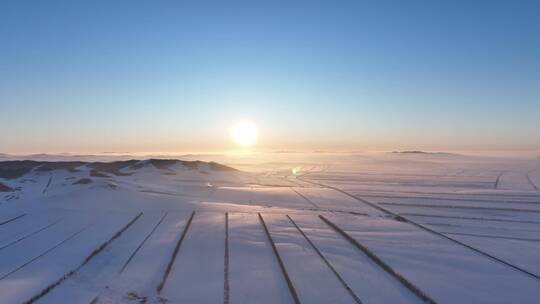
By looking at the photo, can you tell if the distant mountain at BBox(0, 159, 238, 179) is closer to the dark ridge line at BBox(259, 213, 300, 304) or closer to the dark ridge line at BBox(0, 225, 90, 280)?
the dark ridge line at BBox(0, 225, 90, 280)

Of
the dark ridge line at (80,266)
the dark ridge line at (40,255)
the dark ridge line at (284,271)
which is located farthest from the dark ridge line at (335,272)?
the dark ridge line at (40,255)

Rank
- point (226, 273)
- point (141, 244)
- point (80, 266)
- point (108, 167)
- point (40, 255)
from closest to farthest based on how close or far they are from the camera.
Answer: point (226, 273) < point (80, 266) < point (40, 255) < point (141, 244) < point (108, 167)

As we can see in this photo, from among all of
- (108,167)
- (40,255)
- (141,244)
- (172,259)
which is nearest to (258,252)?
(172,259)

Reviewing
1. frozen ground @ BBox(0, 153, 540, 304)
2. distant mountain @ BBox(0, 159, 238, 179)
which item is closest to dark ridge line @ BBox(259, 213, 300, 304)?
frozen ground @ BBox(0, 153, 540, 304)

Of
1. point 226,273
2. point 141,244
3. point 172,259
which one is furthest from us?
point 141,244

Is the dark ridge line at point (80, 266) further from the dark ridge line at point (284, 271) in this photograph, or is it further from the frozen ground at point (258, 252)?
the dark ridge line at point (284, 271)

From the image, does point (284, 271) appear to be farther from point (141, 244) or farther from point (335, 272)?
point (141, 244)

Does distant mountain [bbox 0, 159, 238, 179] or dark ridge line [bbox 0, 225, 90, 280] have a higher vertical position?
distant mountain [bbox 0, 159, 238, 179]

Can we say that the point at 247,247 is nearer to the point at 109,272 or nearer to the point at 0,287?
the point at 109,272

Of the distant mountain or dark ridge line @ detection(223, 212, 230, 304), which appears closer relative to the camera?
dark ridge line @ detection(223, 212, 230, 304)

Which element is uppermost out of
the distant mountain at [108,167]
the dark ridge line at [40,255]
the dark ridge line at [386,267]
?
the distant mountain at [108,167]

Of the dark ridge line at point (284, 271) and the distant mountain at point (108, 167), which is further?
the distant mountain at point (108, 167)
